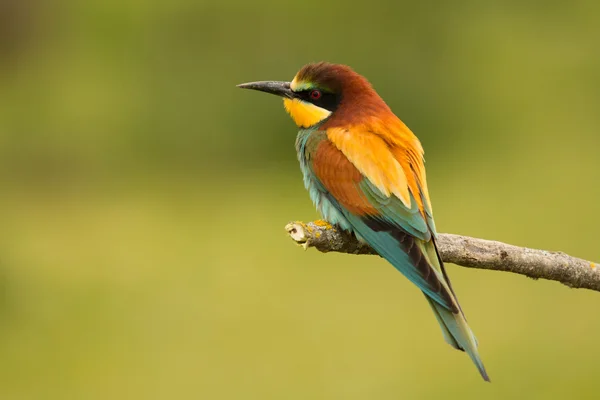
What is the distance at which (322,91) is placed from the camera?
8.19 feet

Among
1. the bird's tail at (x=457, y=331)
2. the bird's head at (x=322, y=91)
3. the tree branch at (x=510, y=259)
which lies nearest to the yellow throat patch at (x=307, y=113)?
the bird's head at (x=322, y=91)

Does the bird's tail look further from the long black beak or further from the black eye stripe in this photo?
the long black beak

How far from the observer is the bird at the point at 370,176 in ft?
6.91

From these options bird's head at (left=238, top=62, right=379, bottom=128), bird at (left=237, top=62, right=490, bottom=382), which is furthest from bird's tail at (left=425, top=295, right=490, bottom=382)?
bird's head at (left=238, top=62, right=379, bottom=128)

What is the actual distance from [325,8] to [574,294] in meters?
2.76

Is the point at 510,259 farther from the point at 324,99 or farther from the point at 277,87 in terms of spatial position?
the point at 277,87

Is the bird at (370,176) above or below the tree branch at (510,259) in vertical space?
above

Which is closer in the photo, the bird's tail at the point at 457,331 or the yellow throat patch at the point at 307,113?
the bird's tail at the point at 457,331

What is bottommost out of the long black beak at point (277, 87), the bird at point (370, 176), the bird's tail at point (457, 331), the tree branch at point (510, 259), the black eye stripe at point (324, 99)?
the bird's tail at point (457, 331)

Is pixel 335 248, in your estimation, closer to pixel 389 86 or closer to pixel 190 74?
pixel 389 86

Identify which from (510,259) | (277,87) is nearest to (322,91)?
(277,87)

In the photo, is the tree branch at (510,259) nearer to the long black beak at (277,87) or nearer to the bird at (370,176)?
the bird at (370,176)

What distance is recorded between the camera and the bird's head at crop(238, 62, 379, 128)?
2480 millimetres

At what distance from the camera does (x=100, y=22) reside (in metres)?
6.88
